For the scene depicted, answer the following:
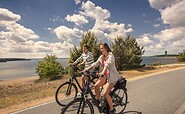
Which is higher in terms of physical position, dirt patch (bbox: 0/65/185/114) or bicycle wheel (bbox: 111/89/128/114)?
bicycle wheel (bbox: 111/89/128/114)

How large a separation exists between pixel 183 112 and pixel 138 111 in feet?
4.56

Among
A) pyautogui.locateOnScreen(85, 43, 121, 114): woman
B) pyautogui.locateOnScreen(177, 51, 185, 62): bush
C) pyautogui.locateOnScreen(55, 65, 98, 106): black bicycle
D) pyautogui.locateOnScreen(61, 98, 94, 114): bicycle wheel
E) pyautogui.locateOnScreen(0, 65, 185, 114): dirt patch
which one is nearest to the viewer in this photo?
pyautogui.locateOnScreen(61, 98, 94, 114): bicycle wheel

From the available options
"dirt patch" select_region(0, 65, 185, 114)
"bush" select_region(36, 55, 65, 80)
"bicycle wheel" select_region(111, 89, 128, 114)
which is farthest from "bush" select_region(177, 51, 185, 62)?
"bicycle wheel" select_region(111, 89, 128, 114)

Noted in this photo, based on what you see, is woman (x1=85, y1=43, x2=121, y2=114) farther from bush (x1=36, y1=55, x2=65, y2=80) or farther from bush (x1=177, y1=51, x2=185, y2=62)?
bush (x1=177, y1=51, x2=185, y2=62)

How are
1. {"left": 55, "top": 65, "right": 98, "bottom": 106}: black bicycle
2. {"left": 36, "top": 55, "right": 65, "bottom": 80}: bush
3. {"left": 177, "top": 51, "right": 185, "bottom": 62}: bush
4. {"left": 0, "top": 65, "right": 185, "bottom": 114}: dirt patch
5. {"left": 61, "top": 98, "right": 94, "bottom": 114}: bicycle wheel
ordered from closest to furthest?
{"left": 61, "top": 98, "right": 94, "bottom": 114}: bicycle wheel → {"left": 55, "top": 65, "right": 98, "bottom": 106}: black bicycle → {"left": 0, "top": 65, "right": 185, "bottom": 114}: dirt patch → {"left": 36, "top": 55, "right": 65, "bottom": 80}: bush → {"left": 177, "top": 51, "right": 185, "bottom": 62}: bush

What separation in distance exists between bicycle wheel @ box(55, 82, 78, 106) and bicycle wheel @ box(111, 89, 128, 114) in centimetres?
198

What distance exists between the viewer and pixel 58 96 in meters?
7.52

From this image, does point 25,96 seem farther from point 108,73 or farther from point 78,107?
point 108,73

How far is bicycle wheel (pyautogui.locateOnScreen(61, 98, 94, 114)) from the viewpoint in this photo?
15.8 feet

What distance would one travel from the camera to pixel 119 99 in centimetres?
630

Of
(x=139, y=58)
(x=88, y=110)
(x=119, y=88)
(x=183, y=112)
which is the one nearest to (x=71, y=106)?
(x=88, y=110)

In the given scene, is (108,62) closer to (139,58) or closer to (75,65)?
(75,65)

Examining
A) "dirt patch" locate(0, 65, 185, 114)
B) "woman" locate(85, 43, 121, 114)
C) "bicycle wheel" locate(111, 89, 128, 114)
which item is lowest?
"dirt patch" locate(0, 65, 185, 114)

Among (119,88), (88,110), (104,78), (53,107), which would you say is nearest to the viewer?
(88,110)
